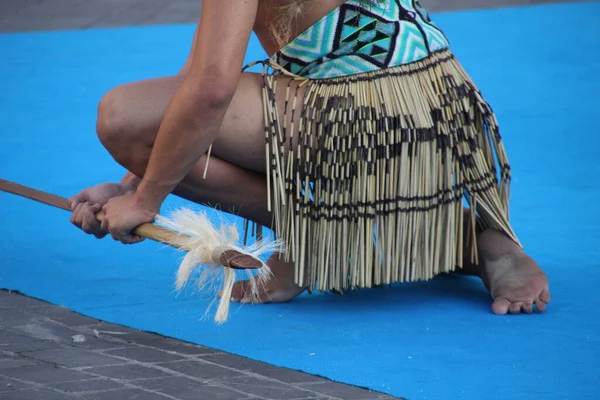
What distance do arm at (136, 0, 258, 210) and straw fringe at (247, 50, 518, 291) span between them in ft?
0.95

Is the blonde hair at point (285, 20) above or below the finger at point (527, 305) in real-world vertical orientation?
above

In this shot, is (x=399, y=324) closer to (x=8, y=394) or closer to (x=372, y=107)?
(x=372, y=107)

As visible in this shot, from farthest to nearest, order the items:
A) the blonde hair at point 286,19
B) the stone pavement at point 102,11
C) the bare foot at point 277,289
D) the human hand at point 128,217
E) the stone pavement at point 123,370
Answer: the stone pavement at point 102,11, the bare foot at point 277,289, the blonde hair at point 286,19, the human hand at point 128,217, the stone pavement at point 123,370

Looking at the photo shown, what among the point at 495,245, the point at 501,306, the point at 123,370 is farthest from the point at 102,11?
the point at 123,370

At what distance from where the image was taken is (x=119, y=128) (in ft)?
7.09

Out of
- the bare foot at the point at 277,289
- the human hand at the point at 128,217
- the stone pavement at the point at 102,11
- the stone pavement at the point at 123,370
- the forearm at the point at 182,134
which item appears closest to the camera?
the stone pavement at the point at 123,370

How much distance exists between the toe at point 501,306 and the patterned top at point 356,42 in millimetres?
563

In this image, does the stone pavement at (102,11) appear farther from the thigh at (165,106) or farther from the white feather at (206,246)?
the white feather at (206,246)

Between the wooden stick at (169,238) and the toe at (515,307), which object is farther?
the toe at (515,307)

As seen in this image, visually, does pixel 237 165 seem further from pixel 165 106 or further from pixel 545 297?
pixel 545 297

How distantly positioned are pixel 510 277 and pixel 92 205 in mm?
937

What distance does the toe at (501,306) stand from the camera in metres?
2.19

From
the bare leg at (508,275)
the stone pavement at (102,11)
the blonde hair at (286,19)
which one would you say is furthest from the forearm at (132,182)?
the stone pavement at (102,11)

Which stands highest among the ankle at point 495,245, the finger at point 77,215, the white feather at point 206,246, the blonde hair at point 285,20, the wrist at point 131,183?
the blonde hair at point 285,20
